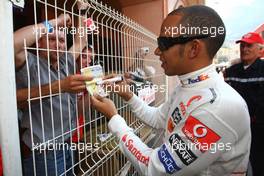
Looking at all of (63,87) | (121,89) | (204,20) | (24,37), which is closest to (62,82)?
(63,87)

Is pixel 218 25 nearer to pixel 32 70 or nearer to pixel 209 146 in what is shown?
pixel 209 146

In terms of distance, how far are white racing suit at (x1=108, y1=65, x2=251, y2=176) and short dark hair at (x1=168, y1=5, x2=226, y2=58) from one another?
108mm

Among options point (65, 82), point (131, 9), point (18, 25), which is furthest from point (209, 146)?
point (131, 9)

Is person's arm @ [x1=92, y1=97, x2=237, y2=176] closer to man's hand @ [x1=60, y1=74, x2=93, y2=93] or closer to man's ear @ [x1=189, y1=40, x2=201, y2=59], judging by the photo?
man's ear @ [x1=189, y1=40, x2=201, y2=59]

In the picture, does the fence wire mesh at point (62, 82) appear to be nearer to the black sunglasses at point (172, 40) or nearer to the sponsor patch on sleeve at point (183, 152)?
the black sunglasses at point (172, 40)

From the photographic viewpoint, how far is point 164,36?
3.33 feet

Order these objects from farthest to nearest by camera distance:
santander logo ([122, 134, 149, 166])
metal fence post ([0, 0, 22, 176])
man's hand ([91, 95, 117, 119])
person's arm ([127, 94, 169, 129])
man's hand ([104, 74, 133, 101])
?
1. person's arm ([127, 94, 169, 129])
2. man's hand ([104, 74, 133, 101])
3. man's hand ([91, 95, 117, 119])
4. santander logo ([122, 134, 149, 166])
5. metal fence post ([0, 0, 22, 176])

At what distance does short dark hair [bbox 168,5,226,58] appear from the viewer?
96 cm

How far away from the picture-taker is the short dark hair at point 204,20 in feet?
3.15

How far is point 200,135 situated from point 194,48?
36 centimetres

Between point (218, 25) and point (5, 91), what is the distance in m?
Answer: 0.85

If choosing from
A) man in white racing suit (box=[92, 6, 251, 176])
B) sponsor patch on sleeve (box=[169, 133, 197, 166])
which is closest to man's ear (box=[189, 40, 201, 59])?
man in white racing suit (box=[92, 6, 251, 176])

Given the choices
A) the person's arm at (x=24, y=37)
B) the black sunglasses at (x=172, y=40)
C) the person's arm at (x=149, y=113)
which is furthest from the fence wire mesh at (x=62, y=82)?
the black sunglasses at (x=172, y=40)

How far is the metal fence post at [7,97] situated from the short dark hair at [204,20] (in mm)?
647
